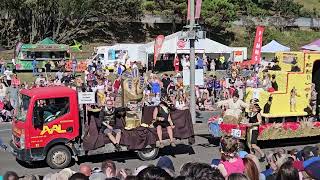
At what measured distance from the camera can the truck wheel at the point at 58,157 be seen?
43.9ft

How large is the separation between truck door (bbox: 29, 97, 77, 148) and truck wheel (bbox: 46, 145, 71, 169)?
0.93 ft

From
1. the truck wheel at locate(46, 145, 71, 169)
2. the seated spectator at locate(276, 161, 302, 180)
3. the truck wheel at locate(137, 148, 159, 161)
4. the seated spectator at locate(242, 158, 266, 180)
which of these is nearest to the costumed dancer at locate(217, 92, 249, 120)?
the truck wheel at locate(137, 148, 159, 161)

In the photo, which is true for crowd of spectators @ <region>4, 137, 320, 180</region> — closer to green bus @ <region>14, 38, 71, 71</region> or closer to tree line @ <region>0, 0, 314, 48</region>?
green bus @ <region>14, 38, 71, 71</region>

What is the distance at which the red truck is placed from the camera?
1309 centimetres

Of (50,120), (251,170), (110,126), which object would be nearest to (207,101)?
(110,126)

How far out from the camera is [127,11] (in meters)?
59.0

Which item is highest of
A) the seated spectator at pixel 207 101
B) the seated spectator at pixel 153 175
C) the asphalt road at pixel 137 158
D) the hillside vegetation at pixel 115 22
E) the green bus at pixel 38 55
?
the hillside vegetation at pixel 115 22

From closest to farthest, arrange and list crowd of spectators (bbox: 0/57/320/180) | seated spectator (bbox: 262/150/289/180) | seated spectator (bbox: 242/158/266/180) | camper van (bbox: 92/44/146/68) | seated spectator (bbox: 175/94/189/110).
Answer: crowd of spectators (bbox: 0/57/320/180)
seated spectator (bbox: 242/158/266/180)
seated spectator (bbox: 262/150/289/180)
seated spectator (bbox: 175/94/189/110)
camper van (bbox: 92/44/146/68)

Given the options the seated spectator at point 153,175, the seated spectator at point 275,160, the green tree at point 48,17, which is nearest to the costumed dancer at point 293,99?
the seated spectator at point 275,160

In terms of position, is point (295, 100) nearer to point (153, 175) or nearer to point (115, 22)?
point (153, 175)

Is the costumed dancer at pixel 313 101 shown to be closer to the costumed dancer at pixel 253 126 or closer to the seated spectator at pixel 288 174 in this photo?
the costumed dancer at pixel 253 126

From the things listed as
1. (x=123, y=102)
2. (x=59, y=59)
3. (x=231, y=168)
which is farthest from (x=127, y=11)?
(x=231, y=168)

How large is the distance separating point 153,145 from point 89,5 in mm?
42515

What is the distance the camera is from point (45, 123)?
13195mm
